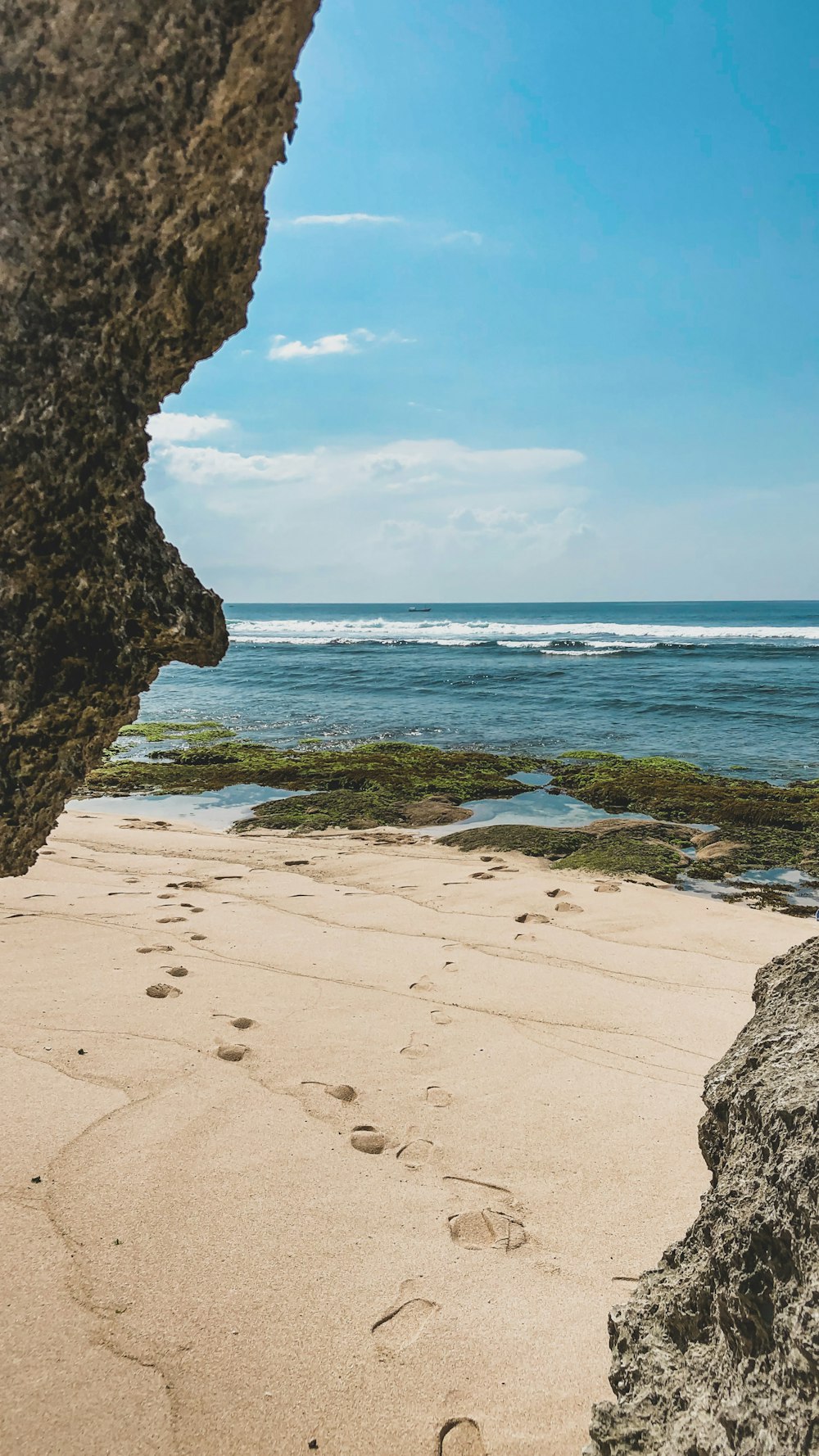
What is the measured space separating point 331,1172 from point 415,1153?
358 mm

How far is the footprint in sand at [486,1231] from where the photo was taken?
2684 mm

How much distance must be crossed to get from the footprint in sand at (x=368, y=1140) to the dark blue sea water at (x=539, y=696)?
1260 centimetres

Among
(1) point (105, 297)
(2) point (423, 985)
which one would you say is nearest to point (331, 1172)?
(2) point (423, 985)

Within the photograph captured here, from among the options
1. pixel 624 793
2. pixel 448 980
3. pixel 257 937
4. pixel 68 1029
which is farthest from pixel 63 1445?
pixel 624 793

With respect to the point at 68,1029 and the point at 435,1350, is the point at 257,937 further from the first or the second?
the point at 435,1350

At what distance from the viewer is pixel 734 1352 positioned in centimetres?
145

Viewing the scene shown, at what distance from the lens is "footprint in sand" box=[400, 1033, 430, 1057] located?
159 inches

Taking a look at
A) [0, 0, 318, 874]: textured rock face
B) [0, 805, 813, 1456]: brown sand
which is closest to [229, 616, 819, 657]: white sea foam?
[0, 805, 813, 1456]: brown sand

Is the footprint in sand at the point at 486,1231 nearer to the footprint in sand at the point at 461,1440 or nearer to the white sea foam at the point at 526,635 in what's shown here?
the footprint in sand at the point at 461,1440

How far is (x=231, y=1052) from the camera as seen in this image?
3889 mm

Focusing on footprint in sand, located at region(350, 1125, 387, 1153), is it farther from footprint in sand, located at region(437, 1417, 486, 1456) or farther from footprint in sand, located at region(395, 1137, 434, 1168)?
footprint in sand, located at region(437, 1417, 486, 1456)

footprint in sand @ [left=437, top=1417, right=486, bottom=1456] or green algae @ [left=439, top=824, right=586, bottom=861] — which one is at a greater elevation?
footprint in sand @ [left=437, top=1417, right=486, bottom=1456]

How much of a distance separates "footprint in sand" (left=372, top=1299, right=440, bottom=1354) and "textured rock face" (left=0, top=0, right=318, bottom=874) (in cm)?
161

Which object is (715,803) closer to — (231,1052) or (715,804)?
(715,804)
